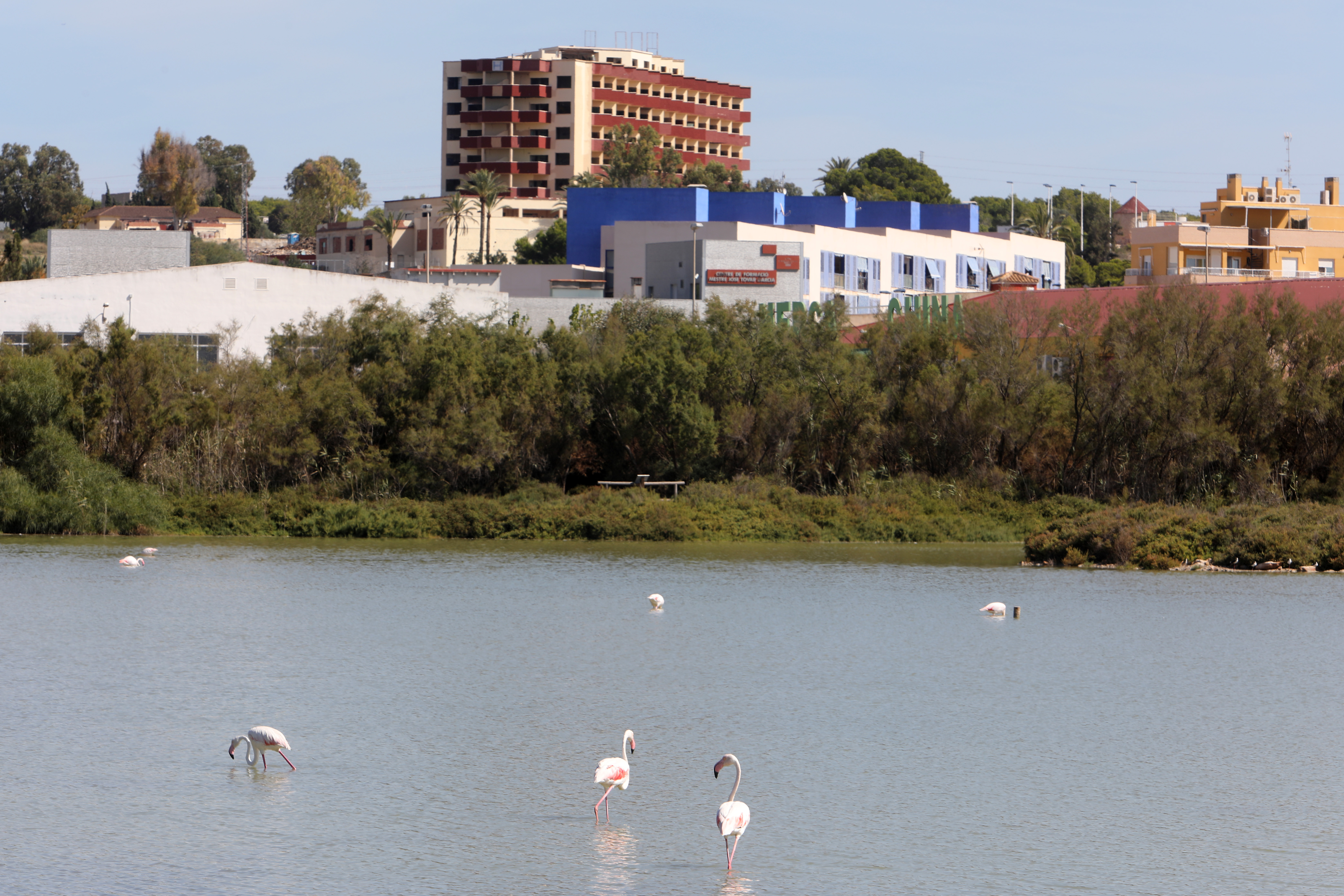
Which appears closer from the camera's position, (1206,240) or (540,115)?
(1206,240)

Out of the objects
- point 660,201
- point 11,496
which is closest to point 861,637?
point 11,496

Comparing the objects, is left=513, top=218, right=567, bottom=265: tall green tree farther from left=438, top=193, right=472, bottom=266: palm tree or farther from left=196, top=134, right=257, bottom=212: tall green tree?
left=196, top=134, right=257, bottom=212: tall green tree

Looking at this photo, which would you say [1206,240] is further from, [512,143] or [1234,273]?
[512,143]

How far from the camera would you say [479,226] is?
126 meters

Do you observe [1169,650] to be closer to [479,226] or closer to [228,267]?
[228,267]

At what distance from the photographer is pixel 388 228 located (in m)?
118

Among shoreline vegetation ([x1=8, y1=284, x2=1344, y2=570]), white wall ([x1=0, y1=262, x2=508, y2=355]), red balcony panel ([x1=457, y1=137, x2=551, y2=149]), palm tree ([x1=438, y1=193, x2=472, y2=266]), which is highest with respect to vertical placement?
red balcony panel ([x1=457, y1=137, x2=551, y2=149])

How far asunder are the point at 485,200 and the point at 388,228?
9.30 m

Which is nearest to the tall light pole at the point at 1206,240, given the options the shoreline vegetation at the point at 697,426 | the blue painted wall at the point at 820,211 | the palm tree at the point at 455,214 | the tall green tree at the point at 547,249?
the blue painted wall at the point at 820,211

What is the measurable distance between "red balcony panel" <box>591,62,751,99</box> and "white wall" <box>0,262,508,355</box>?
86890mm

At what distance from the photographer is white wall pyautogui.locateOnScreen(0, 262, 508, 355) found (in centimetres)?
5881

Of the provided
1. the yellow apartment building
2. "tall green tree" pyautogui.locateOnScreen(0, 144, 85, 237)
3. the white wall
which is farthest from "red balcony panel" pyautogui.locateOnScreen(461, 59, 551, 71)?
the white wall

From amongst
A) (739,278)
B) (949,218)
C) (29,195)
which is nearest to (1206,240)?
(949,218)

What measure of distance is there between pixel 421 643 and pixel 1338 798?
17306 millimetres
